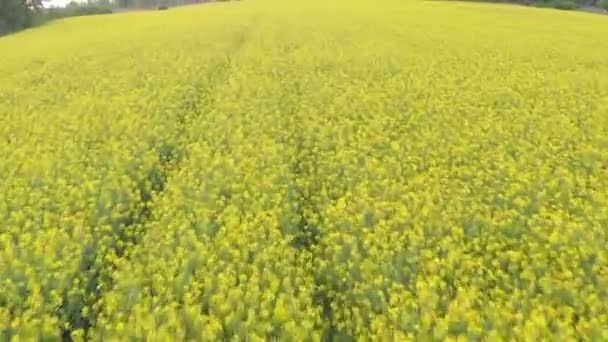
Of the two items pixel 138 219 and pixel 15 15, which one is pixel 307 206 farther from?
pixel 15 15

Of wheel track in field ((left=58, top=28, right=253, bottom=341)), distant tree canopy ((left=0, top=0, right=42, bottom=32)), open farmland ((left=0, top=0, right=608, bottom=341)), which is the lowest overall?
distant tree canopy ((left=0, top=0, right=42, bottom=32))

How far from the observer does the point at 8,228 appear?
6.07 metres

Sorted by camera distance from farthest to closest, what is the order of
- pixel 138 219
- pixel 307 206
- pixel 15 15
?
pixel 15 15 → pixel 307 206 → pixel 138 219

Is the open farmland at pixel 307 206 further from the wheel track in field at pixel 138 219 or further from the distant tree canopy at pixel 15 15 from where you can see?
the distant tree canopy at pixel 15 15

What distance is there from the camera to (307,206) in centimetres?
691

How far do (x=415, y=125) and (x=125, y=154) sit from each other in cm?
517

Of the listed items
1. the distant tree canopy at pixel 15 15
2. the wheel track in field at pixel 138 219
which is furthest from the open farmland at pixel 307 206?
the distant tree canopy at pixel 15 15

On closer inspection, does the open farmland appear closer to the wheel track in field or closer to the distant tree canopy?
the wheel track in field

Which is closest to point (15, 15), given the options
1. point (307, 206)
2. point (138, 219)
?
point (138, 219)

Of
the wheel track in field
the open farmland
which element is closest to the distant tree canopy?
the open farmland

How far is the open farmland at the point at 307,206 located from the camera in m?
4.39

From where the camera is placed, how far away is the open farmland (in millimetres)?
4391

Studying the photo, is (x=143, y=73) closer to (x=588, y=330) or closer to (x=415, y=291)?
(x=415, y=291)

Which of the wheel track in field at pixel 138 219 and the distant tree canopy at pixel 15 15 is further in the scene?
the distant tree canopy at pixel 15 15
